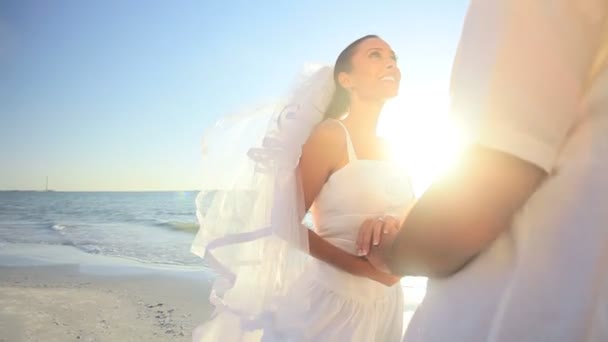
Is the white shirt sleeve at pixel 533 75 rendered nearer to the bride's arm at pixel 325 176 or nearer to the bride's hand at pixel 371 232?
the bride's hand at pixel 371 232

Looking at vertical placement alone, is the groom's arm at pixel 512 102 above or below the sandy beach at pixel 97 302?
above

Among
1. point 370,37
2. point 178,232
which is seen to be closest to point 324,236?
point 370,37

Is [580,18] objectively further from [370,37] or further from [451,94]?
[370,37]

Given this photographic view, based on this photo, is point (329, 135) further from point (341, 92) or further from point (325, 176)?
point (341, 92)

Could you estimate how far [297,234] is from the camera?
244 cm

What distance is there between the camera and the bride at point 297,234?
7.95ft

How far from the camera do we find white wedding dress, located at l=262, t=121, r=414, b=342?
2428 mm

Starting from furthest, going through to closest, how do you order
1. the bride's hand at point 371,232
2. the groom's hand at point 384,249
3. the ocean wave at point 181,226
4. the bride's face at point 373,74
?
the ocean wave at point 181,226 → the bride's face at point 373,74 → the bride's hand at point 371,232 → the groom's hand at point 384,249

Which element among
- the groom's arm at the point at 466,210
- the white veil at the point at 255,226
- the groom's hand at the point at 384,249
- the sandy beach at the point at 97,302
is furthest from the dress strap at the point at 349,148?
the sandy beach at the point at 97,302

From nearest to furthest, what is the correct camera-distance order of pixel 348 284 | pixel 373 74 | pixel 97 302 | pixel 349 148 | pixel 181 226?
pixel 348 284 < pixel 349 148 < pixel 373 74 < pixel 97 302 < pixel 181 226

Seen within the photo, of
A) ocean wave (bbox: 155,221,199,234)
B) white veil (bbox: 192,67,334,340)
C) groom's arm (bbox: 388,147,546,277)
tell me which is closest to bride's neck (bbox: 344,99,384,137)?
white veil (bbox: 192,67,334,340)

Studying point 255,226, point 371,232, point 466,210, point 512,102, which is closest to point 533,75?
point 512,102

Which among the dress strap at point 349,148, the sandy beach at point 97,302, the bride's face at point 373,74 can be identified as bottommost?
the sandy beach at point 97,302

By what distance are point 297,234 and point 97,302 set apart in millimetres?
6385
